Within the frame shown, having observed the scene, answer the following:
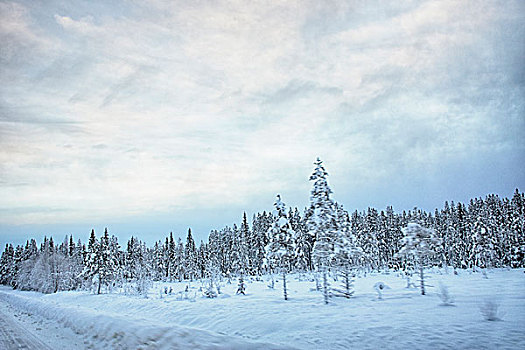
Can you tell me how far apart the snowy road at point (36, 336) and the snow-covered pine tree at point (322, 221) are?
19.6 m

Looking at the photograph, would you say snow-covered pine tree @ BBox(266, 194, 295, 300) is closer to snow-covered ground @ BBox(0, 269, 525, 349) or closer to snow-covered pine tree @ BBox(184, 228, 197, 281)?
snow-covered ground @ BBox(0, 269, 525, 349)

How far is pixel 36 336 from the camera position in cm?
1399

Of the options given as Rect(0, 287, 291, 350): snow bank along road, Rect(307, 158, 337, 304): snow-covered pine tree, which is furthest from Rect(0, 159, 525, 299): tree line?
Rect(0, 287, 291, 350): snow bank along road

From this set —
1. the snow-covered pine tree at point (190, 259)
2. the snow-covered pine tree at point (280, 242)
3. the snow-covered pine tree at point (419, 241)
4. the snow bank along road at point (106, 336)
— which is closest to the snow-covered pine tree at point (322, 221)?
the snow-covered pine tree at point (280, 242)

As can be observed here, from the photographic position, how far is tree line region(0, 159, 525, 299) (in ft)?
98.7

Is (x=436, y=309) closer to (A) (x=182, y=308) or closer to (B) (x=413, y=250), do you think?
(B) (x=413, y=250)

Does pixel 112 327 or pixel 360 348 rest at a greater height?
pixel 112 327

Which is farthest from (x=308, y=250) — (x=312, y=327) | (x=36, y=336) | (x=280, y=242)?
(x=36, y=336)

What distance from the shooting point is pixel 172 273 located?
106 meters

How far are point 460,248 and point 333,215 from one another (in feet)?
224

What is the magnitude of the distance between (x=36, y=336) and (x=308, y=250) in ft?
269

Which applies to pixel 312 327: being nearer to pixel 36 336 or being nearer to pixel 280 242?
pixel 36 336

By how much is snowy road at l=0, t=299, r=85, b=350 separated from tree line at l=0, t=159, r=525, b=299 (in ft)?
64.9

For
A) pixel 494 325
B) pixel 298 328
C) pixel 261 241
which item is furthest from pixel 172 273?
pixel 494 325
